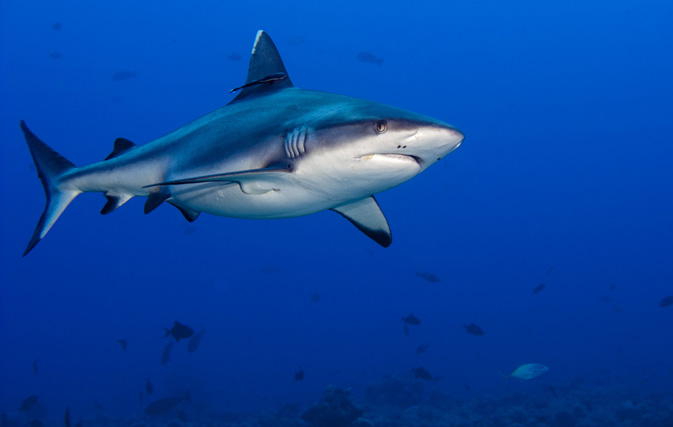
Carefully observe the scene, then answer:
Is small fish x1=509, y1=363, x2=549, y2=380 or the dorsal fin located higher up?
the dorsal fin

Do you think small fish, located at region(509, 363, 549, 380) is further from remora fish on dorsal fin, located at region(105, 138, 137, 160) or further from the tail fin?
the tail fin

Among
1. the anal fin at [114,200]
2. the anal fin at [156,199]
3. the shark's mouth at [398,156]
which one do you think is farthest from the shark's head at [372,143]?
the anal fin at [114,200]

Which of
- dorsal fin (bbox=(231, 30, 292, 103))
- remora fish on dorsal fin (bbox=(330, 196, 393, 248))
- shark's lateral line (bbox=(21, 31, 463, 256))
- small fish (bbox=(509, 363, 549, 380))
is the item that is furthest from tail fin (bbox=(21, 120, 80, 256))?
small fish (bbox=(509, 363, 549, 380))

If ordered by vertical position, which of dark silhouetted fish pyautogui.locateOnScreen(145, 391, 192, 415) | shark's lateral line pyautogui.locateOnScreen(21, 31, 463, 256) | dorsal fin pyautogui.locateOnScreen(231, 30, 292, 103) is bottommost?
dark silhouetted fish pyautogui.locateOnScreen(145, 391, 192, 415)

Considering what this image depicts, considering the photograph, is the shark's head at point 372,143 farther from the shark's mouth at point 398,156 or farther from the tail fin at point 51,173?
→ the tail fin at point 51,173

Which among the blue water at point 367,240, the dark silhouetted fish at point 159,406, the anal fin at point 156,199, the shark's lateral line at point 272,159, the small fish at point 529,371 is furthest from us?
the blue water at point 367,240

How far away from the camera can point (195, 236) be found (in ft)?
292

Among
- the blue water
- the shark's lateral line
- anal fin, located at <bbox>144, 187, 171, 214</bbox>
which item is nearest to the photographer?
Answer: the shark's lateral line

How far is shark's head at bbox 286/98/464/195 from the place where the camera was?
225 centimetres

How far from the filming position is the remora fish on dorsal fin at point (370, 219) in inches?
152

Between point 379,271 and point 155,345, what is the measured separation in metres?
55.2

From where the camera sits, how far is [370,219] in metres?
3.98

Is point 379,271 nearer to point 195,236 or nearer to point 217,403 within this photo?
point 195,236

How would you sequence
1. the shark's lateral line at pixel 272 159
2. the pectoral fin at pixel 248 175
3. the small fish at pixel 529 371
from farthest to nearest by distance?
1. the small fish at pixel 529 371
2. the pectoral fin at pixel 248 175
3. the shark's lateral line at pixel 272 159
